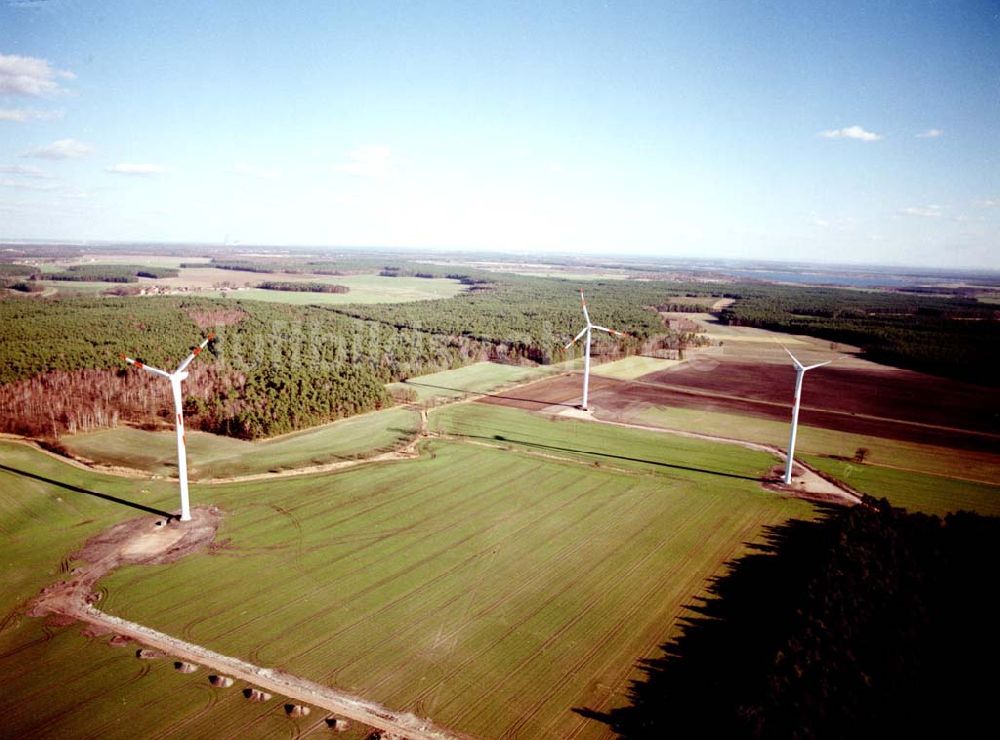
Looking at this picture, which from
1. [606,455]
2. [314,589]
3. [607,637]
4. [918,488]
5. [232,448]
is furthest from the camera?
[232,448]

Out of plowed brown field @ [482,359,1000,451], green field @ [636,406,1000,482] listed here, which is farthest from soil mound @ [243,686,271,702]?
plowed brown field @ [482,359,1000,451]

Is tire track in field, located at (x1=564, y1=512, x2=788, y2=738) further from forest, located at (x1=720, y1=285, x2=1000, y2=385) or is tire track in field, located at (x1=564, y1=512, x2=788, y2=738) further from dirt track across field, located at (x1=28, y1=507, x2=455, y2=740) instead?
forest, located at (x1=720, y1=285, x2=1000, y2=385)

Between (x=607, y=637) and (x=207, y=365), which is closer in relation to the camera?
(x=607, y=637)

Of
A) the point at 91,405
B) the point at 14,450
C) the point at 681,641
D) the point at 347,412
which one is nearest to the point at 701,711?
the point at 681,641

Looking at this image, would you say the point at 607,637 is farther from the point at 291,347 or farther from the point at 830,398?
the point at 291,347

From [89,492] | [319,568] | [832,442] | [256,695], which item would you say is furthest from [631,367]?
[256,695]

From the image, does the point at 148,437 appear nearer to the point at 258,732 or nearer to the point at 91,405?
the point at 91,405

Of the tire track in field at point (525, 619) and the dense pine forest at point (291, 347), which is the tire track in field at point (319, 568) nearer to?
the tire track in field at point (525, 619)
